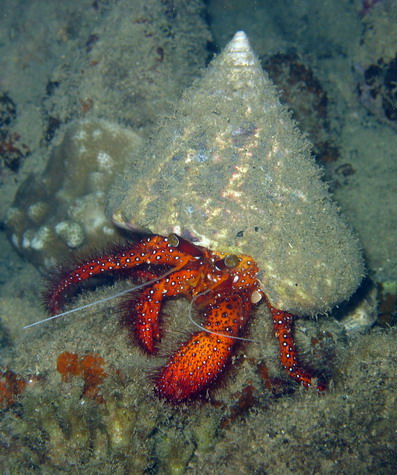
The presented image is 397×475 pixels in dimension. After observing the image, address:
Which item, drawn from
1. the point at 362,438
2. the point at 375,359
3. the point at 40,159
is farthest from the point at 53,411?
the point at 40,159

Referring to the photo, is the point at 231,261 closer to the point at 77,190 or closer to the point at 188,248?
the point at 188,248

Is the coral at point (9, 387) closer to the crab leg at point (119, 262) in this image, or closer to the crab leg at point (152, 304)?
the crab leg at point (119, 262)

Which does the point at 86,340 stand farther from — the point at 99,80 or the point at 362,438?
the point at 99,80

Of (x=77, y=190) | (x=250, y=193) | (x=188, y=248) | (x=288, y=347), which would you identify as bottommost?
(x=288, y=347)

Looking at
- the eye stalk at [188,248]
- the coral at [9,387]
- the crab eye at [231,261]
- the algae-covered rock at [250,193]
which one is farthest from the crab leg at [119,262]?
the coral at [9,387]

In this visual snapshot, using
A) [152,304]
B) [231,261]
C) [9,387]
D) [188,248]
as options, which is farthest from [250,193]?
[9,387]

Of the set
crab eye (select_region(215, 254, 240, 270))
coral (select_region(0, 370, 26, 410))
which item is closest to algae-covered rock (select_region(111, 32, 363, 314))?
crab eye (select_region(215, 254, 240, 270))
